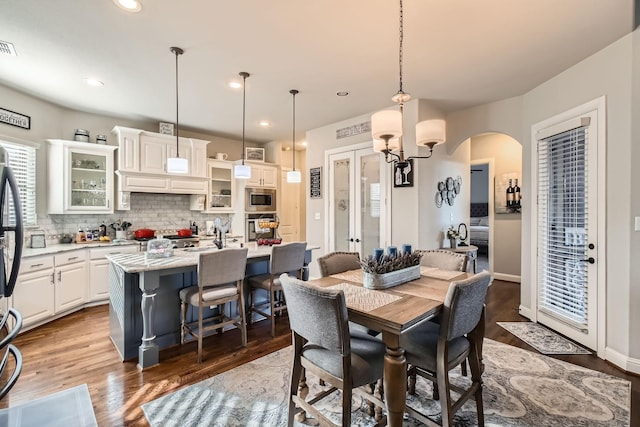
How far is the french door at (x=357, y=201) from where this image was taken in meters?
4.56

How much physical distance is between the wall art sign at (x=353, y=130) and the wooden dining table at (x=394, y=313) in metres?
3.07

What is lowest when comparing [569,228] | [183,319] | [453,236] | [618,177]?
[183,319]

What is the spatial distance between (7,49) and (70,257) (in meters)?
2.34

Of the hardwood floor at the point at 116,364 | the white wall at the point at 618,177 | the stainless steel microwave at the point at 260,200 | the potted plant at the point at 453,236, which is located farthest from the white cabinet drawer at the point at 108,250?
the white wall at the point at 618,177

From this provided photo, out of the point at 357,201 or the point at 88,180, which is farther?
the point at 357,201

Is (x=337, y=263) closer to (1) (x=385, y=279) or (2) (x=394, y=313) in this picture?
(1) (x=385, y=279)

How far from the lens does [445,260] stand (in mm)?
2695

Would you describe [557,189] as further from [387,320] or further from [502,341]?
[387,320]

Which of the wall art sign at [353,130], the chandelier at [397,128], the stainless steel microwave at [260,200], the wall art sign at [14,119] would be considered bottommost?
the stainless steel microwave at [260,200]

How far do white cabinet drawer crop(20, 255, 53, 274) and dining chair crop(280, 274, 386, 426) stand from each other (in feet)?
11.0

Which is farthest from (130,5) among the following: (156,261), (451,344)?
(451,344)

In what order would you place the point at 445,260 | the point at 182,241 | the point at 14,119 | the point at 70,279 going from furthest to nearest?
the point at 182,241 → the point at 70,279 → the point at 14,119 → the point at 445,260

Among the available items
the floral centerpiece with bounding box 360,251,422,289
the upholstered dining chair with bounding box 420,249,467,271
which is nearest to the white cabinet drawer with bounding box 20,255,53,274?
the floral centerpiece with bounding box 360,251,422,289

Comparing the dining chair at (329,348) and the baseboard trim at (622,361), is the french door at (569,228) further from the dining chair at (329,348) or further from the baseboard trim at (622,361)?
the dining chair at (329,348)
